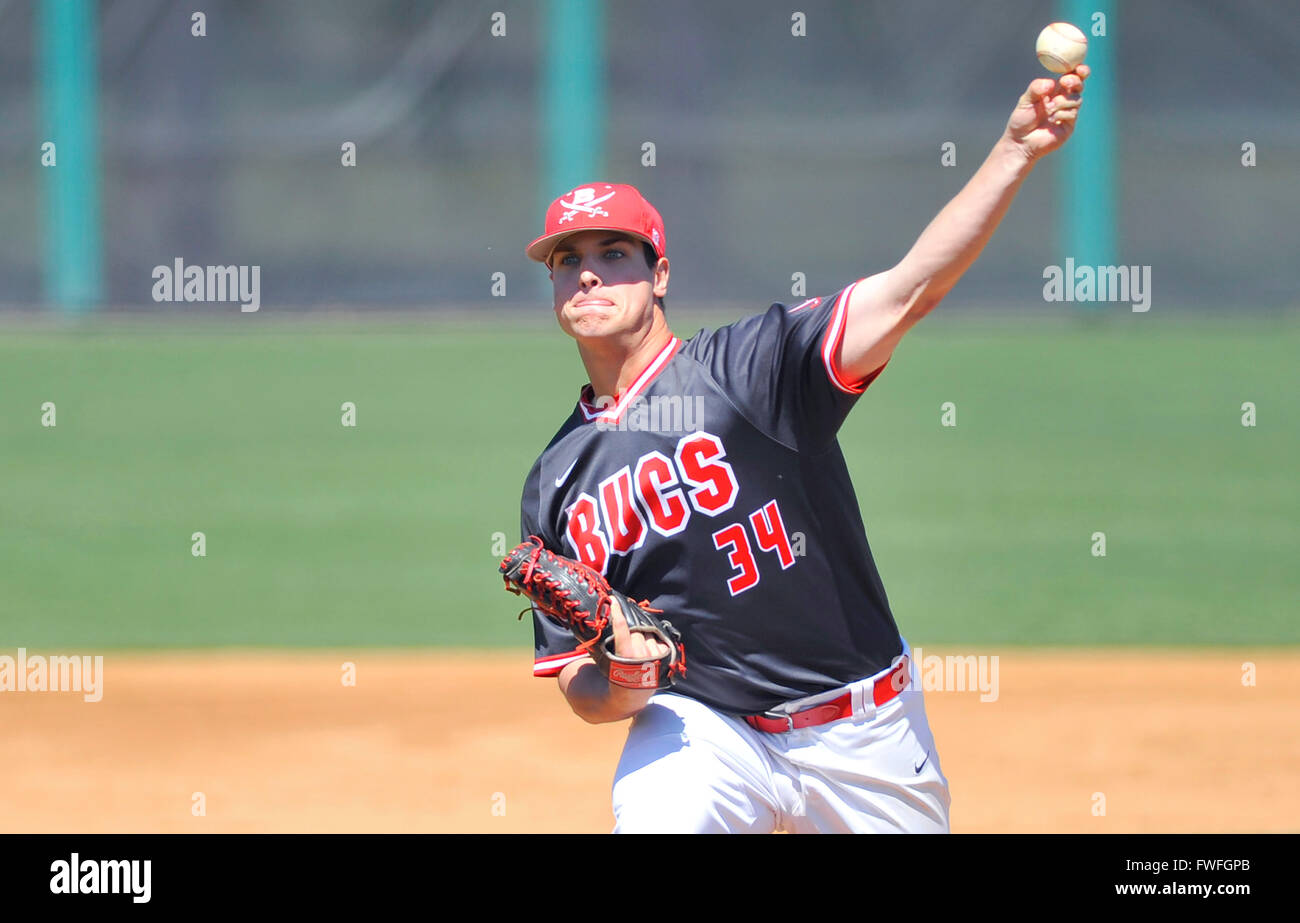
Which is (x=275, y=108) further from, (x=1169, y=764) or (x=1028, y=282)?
(x=1169, y=764)

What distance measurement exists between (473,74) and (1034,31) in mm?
6372

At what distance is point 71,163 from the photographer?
18125 millimetres

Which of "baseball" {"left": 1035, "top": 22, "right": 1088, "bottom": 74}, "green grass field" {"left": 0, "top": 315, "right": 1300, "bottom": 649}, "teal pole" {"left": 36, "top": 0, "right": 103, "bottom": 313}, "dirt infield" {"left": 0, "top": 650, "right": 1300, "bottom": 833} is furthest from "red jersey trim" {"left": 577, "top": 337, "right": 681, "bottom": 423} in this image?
"teal pole" {"left": 36, "top": 0, "right": 103, "bottom": 313}

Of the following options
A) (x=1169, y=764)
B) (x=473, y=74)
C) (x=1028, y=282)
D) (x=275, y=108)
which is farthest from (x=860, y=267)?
(x=1169, y=764)

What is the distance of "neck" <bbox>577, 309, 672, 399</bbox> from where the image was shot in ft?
11.3

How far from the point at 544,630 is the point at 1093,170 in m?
15.1

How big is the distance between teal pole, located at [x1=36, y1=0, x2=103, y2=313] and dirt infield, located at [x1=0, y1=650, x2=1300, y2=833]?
11420 millimetres

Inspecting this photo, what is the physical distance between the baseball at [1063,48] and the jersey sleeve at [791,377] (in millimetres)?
606

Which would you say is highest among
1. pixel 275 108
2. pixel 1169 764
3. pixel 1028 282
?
pixel 275 108

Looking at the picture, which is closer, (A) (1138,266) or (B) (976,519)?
(B) (976,519)

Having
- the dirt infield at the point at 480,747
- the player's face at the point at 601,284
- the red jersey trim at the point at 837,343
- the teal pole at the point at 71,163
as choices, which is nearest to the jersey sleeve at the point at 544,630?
the player's face at the point at 601,284

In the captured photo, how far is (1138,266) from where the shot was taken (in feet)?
57.6

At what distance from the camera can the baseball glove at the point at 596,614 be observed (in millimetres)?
3217

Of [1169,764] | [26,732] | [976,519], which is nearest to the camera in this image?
[1169,764]
